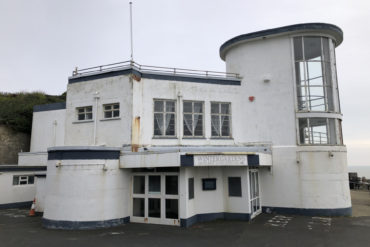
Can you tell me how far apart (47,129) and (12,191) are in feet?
16.9

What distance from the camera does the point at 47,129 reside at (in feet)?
64.2

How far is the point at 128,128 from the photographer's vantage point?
42.4 feet

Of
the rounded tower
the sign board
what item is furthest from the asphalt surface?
the sign board

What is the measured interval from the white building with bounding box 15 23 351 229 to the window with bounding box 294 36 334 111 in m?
0.05

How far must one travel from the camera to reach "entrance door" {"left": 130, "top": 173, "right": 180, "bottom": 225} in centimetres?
1121

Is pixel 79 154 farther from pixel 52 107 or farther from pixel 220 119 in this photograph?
pixel 52 107

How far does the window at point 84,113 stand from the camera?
14.4 meters

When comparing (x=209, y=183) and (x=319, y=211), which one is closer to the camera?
(x=209, y=183)

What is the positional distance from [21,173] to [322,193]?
17486 millimetres

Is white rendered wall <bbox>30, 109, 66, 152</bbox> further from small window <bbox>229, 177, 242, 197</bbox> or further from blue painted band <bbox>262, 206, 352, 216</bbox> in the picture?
blue painted band <bbox>262, 206, 352, 216</bbox>

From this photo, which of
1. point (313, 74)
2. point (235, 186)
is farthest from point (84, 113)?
point (313, 74)

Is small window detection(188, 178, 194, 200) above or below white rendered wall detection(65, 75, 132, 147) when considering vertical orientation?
below

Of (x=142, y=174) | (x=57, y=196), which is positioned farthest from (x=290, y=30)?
(x=57, y=196)

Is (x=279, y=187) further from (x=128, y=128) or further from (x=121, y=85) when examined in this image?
(x=121, y=85)
